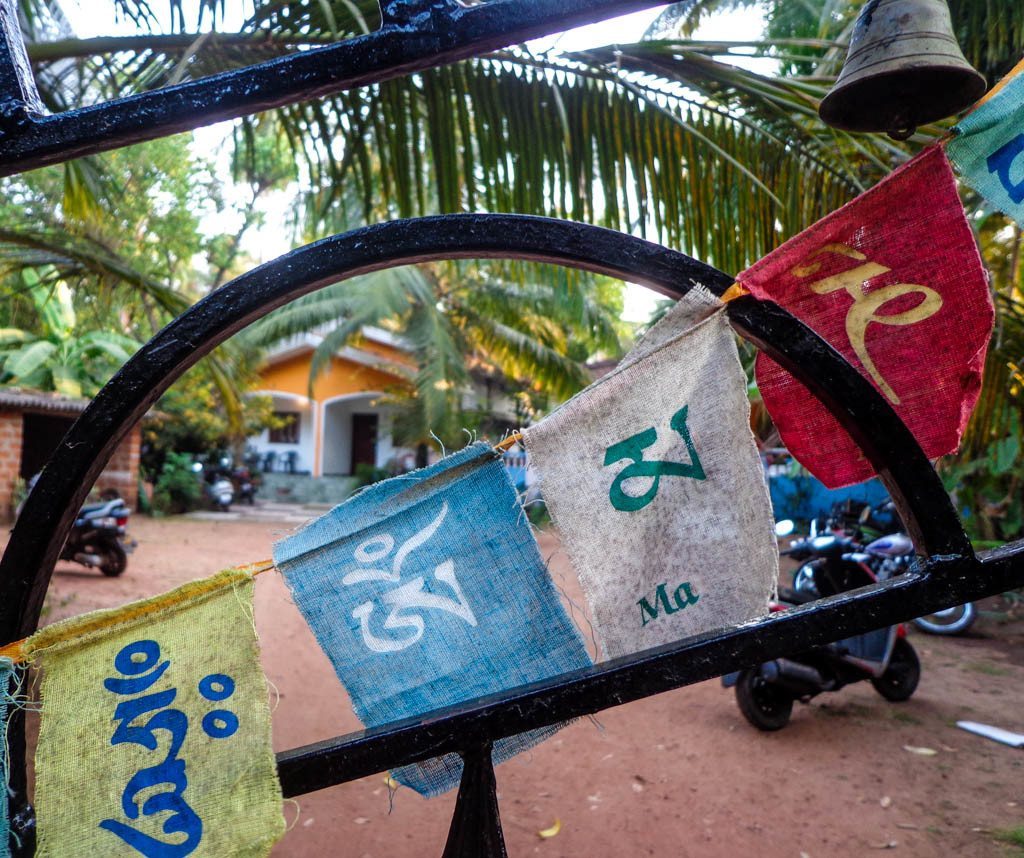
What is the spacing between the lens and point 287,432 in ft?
77.7

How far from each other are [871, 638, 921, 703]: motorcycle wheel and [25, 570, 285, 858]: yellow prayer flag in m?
4.71

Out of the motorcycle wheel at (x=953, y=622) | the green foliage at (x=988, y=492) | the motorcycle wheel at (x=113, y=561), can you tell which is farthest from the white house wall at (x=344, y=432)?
the motorcycle wheel at (x=953, y=622)

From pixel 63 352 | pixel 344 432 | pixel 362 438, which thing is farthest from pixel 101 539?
pixel 362 438

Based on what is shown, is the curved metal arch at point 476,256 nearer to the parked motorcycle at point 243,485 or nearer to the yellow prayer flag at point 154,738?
the yellow prayer flag at point 154,738

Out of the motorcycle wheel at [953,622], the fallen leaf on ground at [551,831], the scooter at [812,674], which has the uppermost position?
the fallen leaf on ground at [551,831]

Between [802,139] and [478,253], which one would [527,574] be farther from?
[802,139]

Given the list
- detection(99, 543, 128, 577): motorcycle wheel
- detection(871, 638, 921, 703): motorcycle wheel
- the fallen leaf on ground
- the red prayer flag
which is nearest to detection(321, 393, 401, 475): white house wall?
detection(99, 543, 128, 577): motorcycle wheel

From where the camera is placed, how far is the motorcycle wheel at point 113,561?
930 cm

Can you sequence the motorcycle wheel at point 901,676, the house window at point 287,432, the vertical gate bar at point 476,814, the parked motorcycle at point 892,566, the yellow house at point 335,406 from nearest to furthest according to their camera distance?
the vertical gate bar at point 476,814
the motorcycle wheel at point 901,676
the parked motorcycle at point 892,566
the yellow house at point 335,406
the house window at point 287,432

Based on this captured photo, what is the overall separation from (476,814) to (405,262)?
1.01m

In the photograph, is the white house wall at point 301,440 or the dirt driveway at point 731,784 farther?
the white house wall at point 301,440

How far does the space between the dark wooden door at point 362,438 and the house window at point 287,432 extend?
1.73m

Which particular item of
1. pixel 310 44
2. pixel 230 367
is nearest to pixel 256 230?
pixel 230 367

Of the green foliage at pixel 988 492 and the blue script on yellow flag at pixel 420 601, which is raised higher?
the blue script on yellow flag at pixel 420 601
